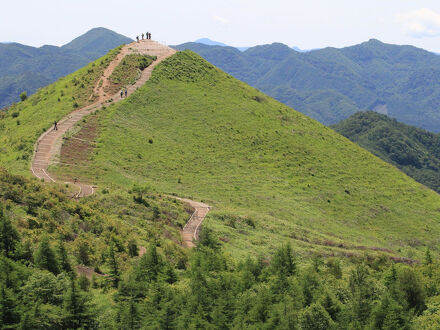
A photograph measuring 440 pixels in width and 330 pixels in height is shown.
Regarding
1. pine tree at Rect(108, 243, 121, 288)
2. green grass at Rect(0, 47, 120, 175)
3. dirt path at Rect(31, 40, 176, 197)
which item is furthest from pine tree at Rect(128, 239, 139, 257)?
green grass at Rect(0, 47, 120, 175)

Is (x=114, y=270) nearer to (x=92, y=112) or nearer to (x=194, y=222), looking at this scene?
(x=194, y=222)

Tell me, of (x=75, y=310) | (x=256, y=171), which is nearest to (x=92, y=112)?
(x=256, y=171)

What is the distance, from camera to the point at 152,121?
211 ft

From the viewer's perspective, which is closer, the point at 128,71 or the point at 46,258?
the point at 46,258

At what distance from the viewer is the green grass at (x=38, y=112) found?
48.7 meters

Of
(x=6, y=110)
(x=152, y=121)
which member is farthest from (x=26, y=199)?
(x=6, y=110)

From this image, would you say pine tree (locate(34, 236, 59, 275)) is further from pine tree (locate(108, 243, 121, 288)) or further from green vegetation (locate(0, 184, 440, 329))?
pine tree (locate(108, 243, 121, 288))

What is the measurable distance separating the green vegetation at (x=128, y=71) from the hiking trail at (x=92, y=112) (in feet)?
2.43

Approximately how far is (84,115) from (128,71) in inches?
684

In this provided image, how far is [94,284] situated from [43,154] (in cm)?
3075

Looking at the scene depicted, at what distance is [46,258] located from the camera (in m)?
20.2

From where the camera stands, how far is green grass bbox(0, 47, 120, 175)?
48.7 metres

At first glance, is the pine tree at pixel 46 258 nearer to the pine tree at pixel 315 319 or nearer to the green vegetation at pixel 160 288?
the green vegetation at pixel 160 288

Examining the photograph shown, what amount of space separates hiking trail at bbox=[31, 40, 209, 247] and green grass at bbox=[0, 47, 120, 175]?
3.09 ft
